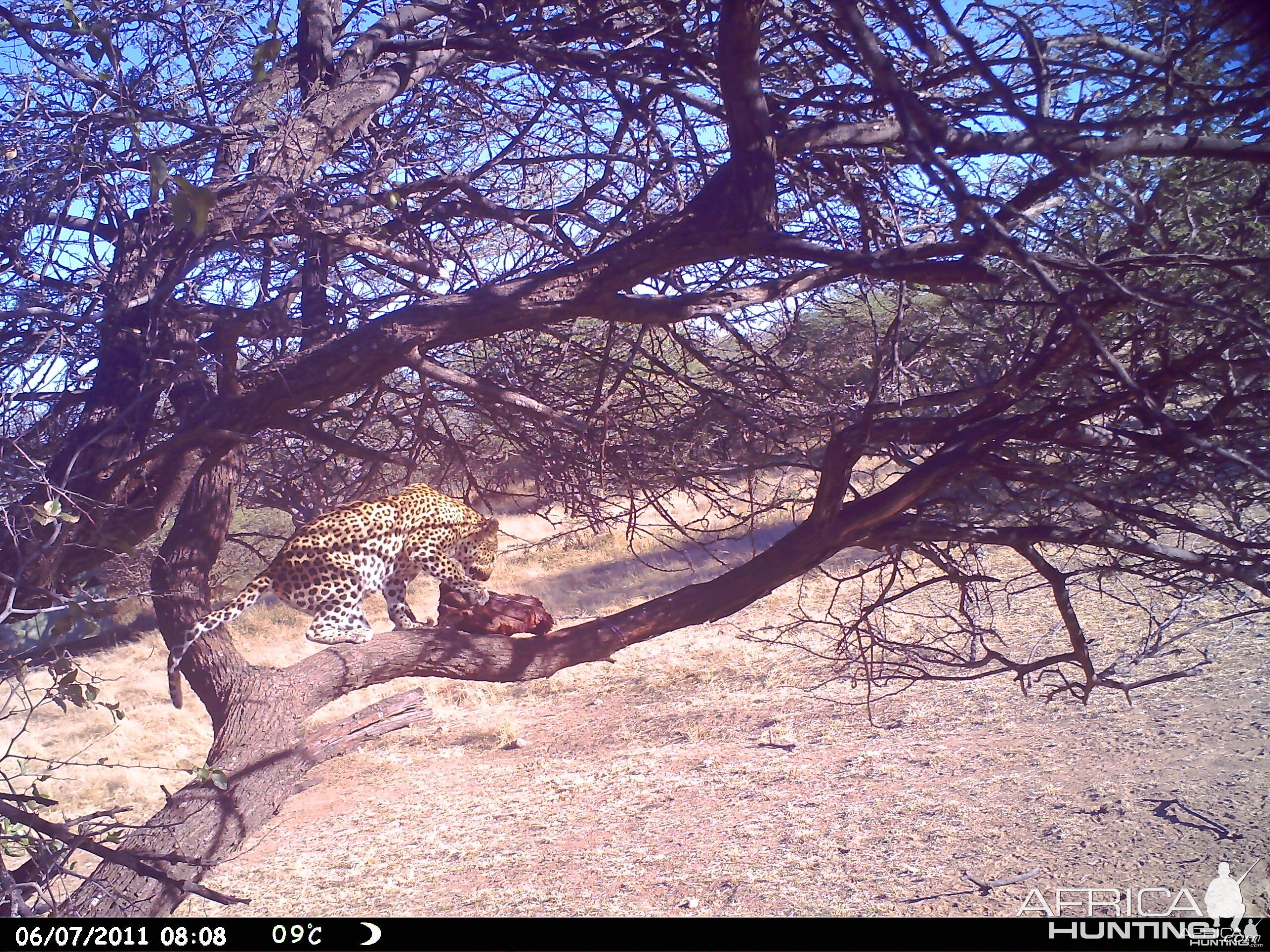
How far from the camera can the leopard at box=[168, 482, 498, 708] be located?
223 inches

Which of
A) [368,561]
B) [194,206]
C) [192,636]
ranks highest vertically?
[194,206]

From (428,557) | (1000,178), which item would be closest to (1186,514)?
(1000,178)

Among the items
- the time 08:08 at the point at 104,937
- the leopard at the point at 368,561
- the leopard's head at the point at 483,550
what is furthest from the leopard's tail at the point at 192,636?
the leopard's head at the point at 483,550

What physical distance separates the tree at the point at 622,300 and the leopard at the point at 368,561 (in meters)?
0.46

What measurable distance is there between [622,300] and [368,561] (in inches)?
116

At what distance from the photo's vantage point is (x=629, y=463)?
199 inches

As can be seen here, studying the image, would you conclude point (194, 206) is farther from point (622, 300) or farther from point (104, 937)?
point (104, 937)

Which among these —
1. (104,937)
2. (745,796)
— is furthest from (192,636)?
(745,796)

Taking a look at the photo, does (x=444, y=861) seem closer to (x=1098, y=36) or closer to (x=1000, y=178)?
(x=1000, y=178)

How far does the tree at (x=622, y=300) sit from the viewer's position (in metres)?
3.47

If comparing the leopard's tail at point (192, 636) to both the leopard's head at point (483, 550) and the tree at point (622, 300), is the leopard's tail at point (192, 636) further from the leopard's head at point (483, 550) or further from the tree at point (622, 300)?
the leopard's head at point (483, 550)

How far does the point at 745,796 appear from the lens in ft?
29.1

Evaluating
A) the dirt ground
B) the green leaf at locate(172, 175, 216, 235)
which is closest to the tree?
the green leaf at locate(172, 175, 216, 235)

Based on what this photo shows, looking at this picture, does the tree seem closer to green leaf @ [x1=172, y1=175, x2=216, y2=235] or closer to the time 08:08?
the time 08:08
